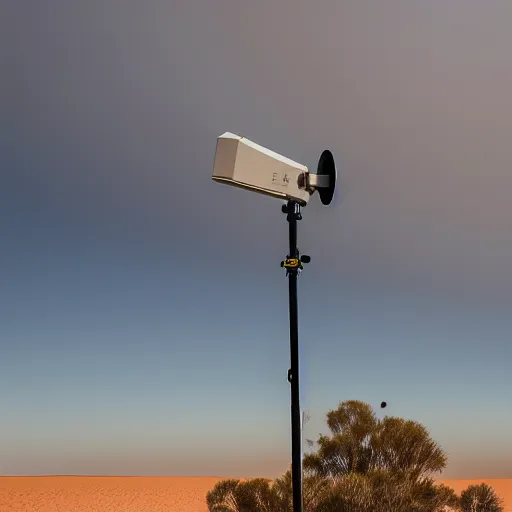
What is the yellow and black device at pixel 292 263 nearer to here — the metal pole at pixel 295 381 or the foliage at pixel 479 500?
the metal pole at pixel 295 381

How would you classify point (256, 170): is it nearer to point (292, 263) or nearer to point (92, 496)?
point (292, 263)

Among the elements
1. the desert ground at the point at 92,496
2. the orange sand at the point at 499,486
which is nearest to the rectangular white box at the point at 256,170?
the desert ground at the point at 92,496

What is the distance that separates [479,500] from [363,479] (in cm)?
561

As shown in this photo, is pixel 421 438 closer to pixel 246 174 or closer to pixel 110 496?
pixel 246 174

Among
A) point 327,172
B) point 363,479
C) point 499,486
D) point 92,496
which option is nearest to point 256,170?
point 327,172

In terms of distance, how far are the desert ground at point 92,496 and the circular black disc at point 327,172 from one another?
2945 cm

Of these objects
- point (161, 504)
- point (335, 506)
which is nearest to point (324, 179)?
point (335, 506)

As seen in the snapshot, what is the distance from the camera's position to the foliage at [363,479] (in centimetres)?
1146

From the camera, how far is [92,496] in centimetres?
4006

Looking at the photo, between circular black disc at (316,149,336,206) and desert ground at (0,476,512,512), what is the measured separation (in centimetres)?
2945

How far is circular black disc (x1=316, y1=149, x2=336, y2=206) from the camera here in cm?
554

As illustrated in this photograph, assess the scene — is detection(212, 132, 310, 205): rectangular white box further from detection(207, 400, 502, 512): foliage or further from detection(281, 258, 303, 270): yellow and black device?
detection(207, 400, 502, 512): foliage

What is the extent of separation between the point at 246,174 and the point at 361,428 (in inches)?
467

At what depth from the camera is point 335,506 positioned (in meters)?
11.1
